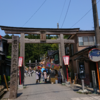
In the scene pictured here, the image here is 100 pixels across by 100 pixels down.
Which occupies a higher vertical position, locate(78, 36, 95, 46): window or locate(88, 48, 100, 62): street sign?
locate(78, 36, 95, 46): window

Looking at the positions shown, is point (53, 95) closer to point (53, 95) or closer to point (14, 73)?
point (53, 95)

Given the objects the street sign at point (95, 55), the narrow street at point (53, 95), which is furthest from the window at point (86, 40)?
the street sign at point (95, 55)

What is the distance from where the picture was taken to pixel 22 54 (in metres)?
14.4

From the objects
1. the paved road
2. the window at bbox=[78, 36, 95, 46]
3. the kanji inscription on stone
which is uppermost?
the window at bbox=[78, 36, 95, 46]

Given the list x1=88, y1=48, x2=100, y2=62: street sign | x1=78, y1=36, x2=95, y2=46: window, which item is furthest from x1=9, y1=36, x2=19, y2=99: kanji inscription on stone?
x1=78, y1=36, x2=95, y2=46: window

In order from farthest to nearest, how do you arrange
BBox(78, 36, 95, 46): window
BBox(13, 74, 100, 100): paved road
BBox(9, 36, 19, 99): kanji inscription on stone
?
BBox(78, 36, 95, 46): window < BBox(9, 36, 19, 99): kanji inscription on stone < BBox(13, 74, 100, 100): paved road

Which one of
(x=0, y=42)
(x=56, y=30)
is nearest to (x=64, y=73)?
(x=56, y=30)

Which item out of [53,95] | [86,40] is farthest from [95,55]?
[86,40]

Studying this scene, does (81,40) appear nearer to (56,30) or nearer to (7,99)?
(56,30)

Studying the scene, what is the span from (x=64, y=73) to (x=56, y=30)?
5.83 meters

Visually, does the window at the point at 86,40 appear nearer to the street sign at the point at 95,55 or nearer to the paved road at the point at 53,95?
the paved road at the point at 53,95

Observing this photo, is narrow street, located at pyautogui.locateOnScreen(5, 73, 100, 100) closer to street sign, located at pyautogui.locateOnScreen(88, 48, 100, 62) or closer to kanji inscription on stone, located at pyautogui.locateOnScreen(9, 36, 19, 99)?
kanji inscription on stone, located at pyautogui.locateOnScreen(9, 36, 19, 99)

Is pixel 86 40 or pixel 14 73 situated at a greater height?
pixel 86 40

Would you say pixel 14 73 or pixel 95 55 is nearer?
pixel 95 55
